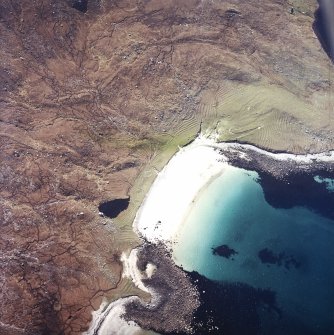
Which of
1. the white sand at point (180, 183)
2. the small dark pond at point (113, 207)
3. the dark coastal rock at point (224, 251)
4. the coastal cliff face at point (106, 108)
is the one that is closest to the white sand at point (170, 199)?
the white sand at point (180, 183)

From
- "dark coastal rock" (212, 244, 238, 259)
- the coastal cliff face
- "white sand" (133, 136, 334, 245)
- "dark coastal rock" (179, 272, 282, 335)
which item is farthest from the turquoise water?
the coastal cliff face

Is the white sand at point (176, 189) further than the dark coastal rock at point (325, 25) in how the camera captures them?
No

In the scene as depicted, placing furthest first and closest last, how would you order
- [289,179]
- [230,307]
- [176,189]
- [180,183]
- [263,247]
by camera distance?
1. [289,179]
2. [180,183]
3. [176,189]
4. [263,247]
5. [230,307]

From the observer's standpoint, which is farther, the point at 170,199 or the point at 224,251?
the point at 170,199

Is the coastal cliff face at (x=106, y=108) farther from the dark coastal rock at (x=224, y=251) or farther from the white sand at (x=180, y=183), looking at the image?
the dark coastal rock at (x=224, y=251)

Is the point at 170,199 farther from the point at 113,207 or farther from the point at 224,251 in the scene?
the point at 224,251

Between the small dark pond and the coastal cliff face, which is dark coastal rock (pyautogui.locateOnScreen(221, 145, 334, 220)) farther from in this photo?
the small dark pond

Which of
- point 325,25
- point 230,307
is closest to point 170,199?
point 230,307
